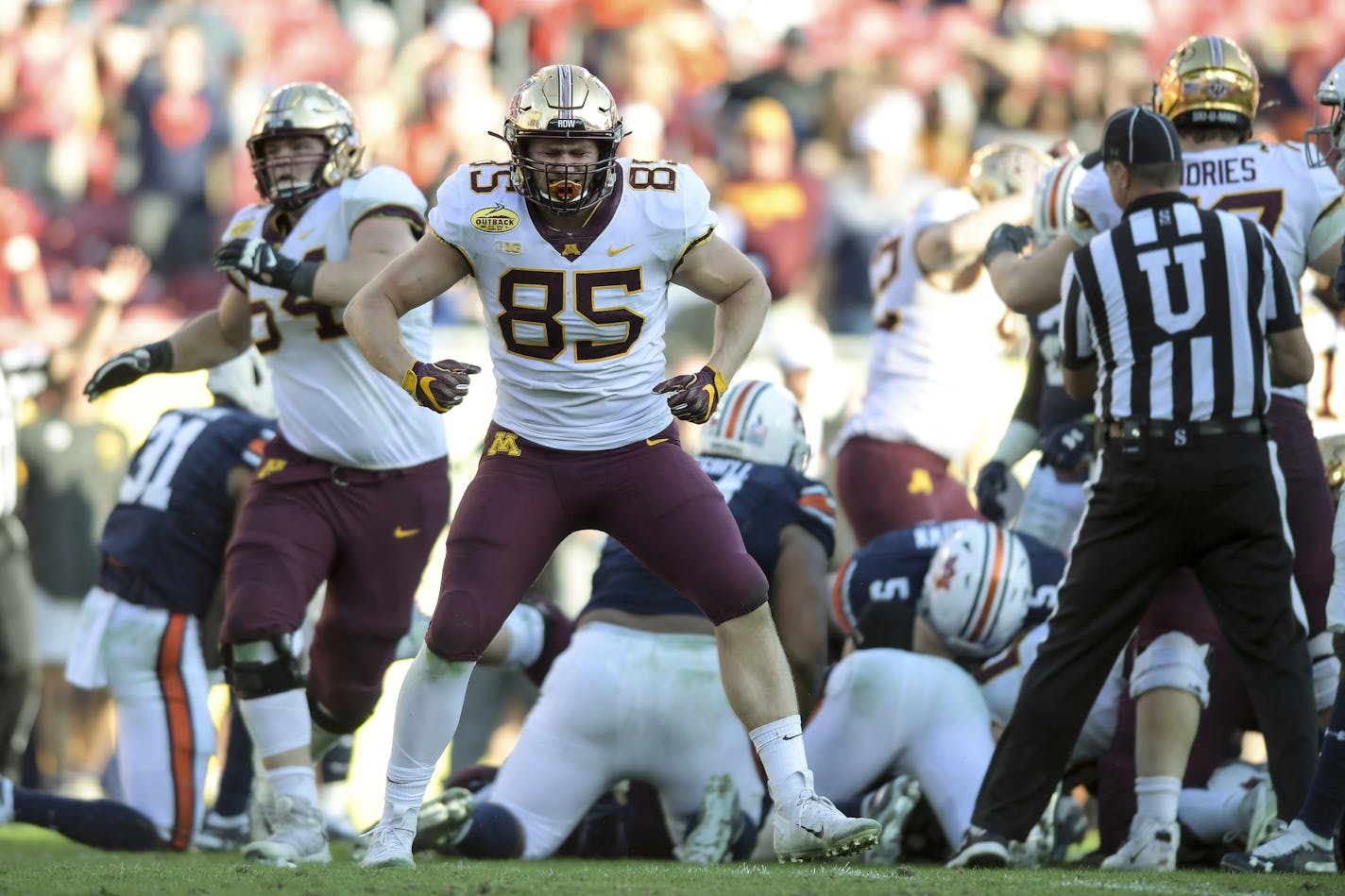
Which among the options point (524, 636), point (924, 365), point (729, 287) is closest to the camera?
point (729, 287)

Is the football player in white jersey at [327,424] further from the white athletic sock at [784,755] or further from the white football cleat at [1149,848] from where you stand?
the white football cleat at [1149,848]

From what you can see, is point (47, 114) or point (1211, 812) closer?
point (1211, 812)

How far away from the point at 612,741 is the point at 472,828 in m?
0.46

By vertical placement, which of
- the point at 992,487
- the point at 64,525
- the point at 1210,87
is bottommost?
the point at 64,525

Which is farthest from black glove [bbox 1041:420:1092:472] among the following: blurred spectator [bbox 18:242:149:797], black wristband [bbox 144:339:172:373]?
blurred spectator [bbox 18:242:149:797]

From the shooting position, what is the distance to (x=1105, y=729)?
5719 mm

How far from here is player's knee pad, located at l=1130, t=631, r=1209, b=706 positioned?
5188mm

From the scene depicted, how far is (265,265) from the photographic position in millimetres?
5434

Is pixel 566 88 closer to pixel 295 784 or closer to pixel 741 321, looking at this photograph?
pixel 741 321

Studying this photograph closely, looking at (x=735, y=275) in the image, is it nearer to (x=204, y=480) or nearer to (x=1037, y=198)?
(x=1037, y=198)

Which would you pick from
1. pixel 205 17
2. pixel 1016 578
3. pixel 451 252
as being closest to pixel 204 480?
pixel 451 252

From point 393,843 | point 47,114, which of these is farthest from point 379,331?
point 47,114

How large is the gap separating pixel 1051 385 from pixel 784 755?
2541mm

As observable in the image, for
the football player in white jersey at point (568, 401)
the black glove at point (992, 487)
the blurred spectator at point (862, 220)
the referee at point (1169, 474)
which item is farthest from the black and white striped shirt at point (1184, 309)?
the blurred spectator at point (862, 220)
